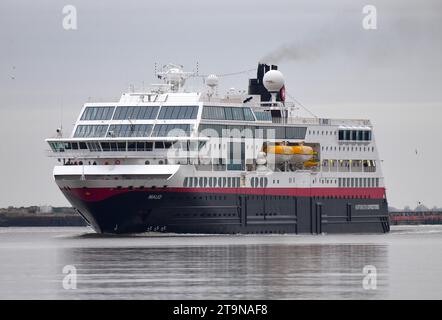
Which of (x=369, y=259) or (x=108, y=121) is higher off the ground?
(x=108, y=121)

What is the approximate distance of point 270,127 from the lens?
398 ft

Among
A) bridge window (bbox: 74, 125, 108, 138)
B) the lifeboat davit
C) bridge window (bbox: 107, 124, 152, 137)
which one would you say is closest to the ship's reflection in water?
bridge window (bbox: 107, 124, 152, 137)

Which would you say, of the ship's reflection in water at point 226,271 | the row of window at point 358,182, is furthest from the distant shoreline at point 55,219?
the ship's reflection in water at point 226,271

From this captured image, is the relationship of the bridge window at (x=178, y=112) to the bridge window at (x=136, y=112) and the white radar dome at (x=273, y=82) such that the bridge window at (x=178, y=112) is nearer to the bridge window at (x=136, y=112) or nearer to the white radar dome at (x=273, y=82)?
the bridge window at (x=136, y=112)

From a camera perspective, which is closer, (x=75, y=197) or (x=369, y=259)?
(x=369, y=259)

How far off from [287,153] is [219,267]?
4173cm

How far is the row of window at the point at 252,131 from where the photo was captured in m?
115

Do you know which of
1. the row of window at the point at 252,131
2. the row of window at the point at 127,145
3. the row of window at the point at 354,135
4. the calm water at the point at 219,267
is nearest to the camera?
the calm water at the point at 219,267

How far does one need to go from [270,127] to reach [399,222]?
226 feet

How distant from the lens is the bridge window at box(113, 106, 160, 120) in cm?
11431

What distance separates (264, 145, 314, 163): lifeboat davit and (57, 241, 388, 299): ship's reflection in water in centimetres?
1903

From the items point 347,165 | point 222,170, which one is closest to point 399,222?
point 347,165

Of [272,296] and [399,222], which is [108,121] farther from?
[399,222]

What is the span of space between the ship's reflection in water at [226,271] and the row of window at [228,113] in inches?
628
